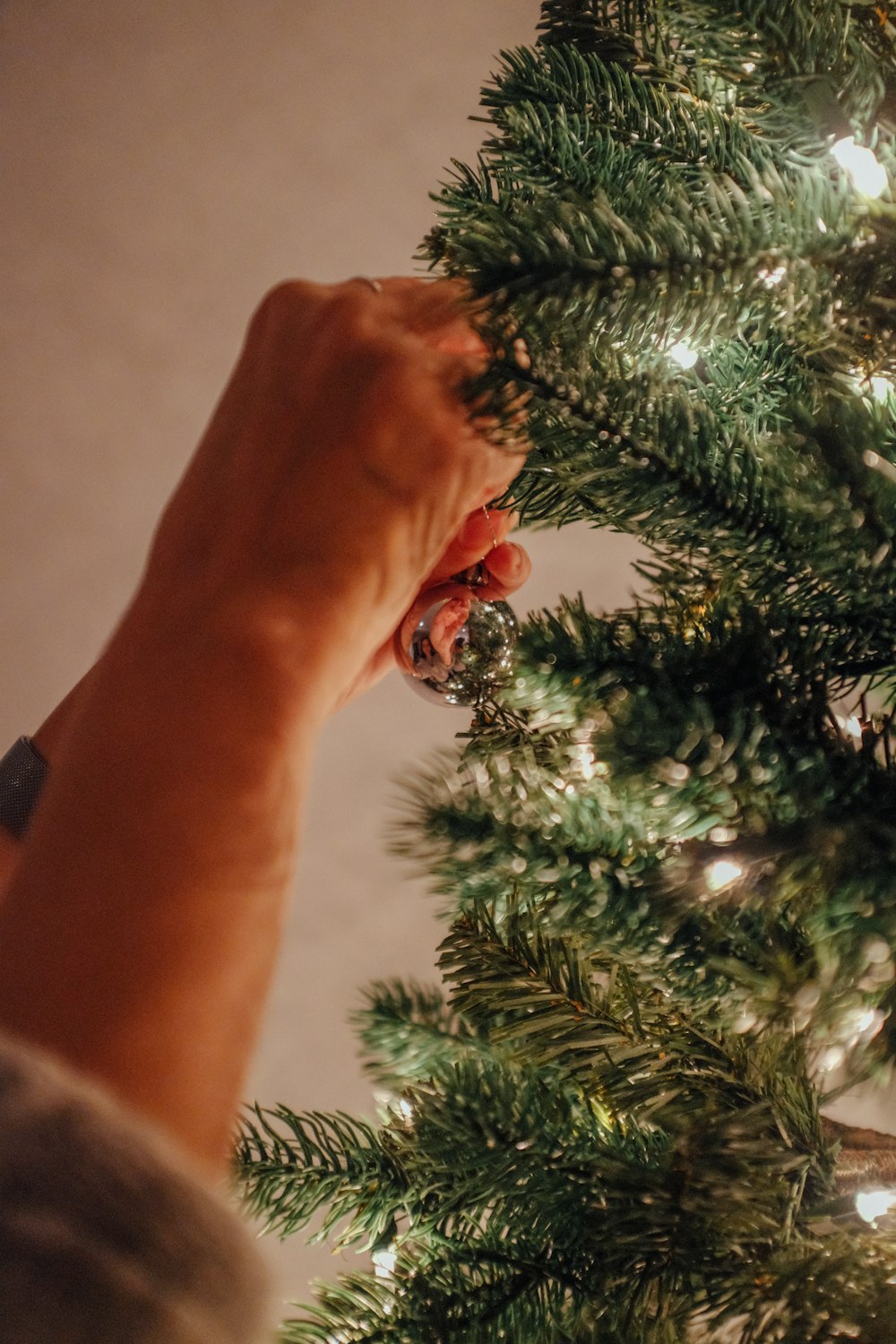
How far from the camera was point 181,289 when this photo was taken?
1098mm

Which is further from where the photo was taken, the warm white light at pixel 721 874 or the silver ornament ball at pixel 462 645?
the silver ornament ball at pixel 462 645

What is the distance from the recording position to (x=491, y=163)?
1.15ft

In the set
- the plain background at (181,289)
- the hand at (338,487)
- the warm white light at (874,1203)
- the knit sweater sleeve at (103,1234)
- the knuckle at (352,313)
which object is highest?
the plain background at (181,289)

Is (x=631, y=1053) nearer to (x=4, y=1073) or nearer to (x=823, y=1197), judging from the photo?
(x=823, y=1197)

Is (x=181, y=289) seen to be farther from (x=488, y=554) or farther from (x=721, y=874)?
(x=721, y=874)

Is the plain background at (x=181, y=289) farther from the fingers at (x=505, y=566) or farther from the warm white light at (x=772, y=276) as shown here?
the warm white light at (x=772, y=276)

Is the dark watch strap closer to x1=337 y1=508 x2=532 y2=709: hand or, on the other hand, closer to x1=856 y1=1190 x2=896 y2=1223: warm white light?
x1=337 y1=508 x2=532 y2=709: hand

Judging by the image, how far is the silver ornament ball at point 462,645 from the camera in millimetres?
344

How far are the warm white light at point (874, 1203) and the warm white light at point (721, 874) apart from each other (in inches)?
4.7

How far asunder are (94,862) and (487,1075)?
15cm

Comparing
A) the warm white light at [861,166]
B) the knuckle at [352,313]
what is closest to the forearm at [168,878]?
the knuckle at [352,313]

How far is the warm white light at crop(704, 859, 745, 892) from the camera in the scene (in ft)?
0.76

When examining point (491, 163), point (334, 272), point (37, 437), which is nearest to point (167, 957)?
point (491, 163)

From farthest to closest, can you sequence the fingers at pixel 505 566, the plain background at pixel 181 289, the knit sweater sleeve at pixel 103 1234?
the plain background at pixel 181 289 < the fingers at pixel 505 566 < the knit sweater sleeve at pixel 103 1234
